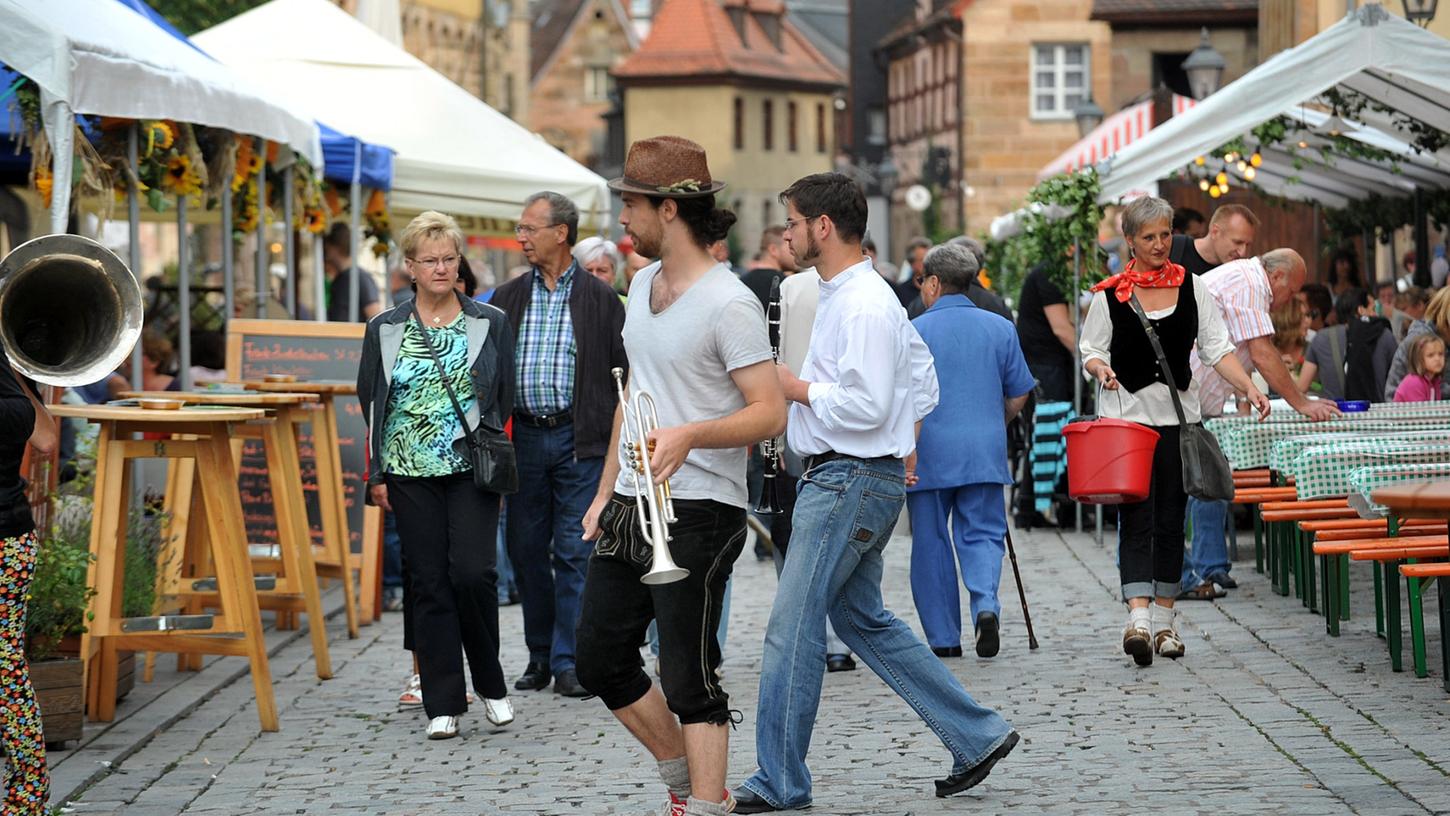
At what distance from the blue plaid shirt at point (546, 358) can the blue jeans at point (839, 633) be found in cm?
264

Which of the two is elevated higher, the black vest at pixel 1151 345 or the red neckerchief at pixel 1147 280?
the red neckerchief at pixel 1147 280

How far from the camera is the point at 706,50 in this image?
88562mm

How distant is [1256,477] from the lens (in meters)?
11.8

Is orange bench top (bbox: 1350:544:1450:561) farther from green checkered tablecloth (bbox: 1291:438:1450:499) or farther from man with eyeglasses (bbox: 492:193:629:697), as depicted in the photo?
man with eyeglasses (bbox: 492:193:629:697)

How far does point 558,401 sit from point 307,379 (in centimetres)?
297

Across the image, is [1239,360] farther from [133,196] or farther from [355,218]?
[355,218]

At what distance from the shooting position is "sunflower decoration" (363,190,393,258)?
15.7m

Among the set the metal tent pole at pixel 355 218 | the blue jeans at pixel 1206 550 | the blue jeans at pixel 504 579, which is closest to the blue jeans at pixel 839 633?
the blue jeans at pixel 1206 550

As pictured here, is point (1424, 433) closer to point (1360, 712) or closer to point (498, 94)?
point (1360, 712)

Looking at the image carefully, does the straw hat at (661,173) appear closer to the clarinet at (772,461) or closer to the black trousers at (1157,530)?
the clarinet at (772,461)

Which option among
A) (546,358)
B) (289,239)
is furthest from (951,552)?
(289,239)

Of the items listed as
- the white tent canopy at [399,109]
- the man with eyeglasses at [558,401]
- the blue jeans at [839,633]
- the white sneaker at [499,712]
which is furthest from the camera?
the white tent canopy at [399,109]

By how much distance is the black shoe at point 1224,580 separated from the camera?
39.1 feet

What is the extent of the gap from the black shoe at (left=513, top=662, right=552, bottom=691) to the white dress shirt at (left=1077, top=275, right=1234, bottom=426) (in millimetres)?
2672
